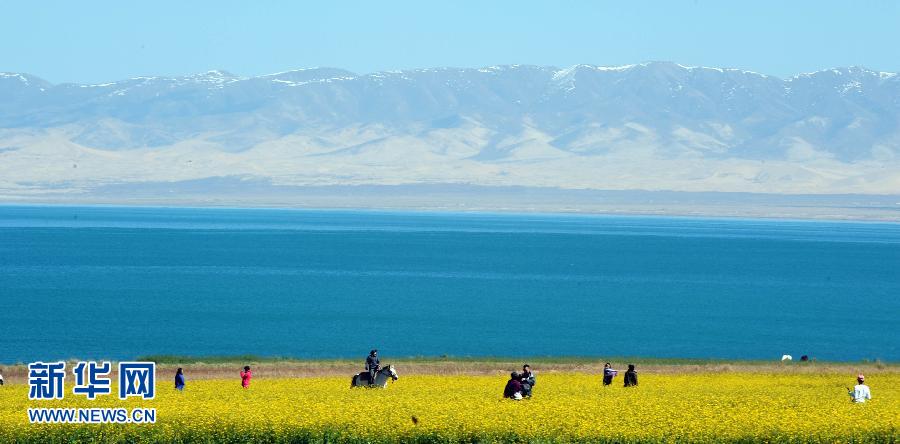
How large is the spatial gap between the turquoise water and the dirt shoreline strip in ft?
48.9

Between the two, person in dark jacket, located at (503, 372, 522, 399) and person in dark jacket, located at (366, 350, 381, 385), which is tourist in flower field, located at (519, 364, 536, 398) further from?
person in dark jacket, located at (366, 350, 381, 385)

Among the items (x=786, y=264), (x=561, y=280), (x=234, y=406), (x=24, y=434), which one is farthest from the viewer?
(x=786, y=264)

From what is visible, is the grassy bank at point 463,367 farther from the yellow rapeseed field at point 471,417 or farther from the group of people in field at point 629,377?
the yellow rapeseed field at point 471,417

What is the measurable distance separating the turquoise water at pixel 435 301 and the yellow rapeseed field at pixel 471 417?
98.0 feet

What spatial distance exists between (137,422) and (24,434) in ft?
7.53

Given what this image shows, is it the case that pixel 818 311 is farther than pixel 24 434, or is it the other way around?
pixel 818 311

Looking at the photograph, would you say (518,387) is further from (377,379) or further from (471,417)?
(377,379)

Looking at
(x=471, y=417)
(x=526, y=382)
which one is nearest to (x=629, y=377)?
(x=526, y=382)

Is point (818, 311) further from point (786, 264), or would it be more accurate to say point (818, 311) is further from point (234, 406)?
point (234, 406)

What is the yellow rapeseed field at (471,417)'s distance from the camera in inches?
1056

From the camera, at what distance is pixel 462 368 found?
46438mm

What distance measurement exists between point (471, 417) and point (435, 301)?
210 feet

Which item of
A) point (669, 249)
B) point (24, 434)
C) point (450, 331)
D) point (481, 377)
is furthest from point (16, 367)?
point (669, 249)

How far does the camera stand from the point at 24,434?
87.6 feet
